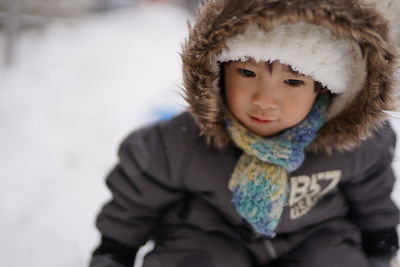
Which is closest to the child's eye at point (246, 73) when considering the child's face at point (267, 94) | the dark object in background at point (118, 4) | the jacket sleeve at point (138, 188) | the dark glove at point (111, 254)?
the child's face at point (267, 94)

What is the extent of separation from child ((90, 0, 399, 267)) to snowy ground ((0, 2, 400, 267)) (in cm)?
14

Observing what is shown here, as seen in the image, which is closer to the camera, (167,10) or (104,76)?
(104,76)

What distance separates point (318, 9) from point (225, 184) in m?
0.39

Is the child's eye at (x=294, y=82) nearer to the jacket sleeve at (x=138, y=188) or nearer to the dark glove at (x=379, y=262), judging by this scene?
the jacket sleeve at (x=138, y=188)

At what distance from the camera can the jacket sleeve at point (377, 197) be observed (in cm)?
88

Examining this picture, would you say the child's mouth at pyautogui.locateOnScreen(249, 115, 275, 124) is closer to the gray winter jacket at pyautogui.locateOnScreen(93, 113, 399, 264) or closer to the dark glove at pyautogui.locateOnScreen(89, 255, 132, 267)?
the gray winter jacket at pyautogui.locateOnScreen(93, 113, 399, 264)

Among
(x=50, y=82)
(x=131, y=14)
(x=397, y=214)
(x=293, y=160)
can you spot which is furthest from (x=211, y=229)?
(x=131, y=14)

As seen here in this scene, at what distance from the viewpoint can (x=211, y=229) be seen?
0.87 meters

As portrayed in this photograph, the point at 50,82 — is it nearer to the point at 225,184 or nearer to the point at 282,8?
the point at 225,184

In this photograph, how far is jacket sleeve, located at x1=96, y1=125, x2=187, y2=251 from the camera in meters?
0.85

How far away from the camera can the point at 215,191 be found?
85 cm

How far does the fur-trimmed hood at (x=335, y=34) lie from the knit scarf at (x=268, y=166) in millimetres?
40

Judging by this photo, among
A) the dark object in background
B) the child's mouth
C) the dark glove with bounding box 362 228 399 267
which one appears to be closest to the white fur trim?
the child's mouth

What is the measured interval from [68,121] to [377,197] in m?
1.13
